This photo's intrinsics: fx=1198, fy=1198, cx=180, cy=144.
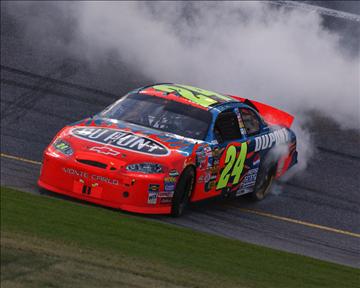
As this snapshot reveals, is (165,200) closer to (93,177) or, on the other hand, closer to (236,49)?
(93,177)

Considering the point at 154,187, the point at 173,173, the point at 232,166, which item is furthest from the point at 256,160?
the point at 154,187

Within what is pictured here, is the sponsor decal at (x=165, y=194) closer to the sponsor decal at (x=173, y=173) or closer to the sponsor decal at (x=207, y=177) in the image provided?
the sponsor decal at (x=173, y=173)

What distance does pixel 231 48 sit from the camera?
21.0 m

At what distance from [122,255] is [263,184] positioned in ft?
16.5

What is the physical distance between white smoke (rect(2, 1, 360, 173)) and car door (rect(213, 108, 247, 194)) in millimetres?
3518

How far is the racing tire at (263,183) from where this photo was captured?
1468 cm

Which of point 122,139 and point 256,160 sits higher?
point 122,139

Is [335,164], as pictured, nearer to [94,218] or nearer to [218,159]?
[218,159]

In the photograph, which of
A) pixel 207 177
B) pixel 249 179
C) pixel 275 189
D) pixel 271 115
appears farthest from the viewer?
pixel 271 115

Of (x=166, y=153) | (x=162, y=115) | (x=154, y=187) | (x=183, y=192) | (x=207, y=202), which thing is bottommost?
(x=207, y=202)

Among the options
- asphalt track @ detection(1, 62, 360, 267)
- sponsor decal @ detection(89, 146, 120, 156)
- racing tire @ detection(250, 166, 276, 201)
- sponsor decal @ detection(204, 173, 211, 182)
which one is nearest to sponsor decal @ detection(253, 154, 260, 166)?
racing tire @ detection(250, 166, 276, 201)

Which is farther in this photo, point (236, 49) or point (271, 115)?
point (236, 49)

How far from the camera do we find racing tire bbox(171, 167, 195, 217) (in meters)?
12.7

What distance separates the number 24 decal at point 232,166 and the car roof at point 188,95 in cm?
62
